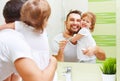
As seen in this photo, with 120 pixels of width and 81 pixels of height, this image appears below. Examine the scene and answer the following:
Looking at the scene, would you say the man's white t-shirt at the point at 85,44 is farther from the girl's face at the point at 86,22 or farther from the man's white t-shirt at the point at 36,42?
the man's white t-shirt at the point at 36,42

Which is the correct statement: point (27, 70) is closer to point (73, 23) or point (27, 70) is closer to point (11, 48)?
point (11, 48)

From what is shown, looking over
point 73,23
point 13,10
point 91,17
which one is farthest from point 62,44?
point 13,10

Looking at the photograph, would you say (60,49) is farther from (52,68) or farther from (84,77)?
(52,68)

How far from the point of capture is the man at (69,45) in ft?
5.51

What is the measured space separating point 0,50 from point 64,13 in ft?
2.94

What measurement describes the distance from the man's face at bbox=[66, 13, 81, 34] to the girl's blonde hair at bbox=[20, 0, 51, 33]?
2.34 ft

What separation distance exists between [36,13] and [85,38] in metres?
0.78

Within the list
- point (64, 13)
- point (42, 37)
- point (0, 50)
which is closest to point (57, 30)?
point (64, 13)

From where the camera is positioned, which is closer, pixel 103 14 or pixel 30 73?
pixel 30 73

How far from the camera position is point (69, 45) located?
1753mm

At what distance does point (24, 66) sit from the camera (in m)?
0.89

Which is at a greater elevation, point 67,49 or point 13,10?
point 13,10

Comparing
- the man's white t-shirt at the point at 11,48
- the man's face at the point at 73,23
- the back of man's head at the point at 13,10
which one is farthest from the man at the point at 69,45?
the man's white t-shirt at the point at 11,48

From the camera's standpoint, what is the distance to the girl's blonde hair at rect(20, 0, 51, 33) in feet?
3.24
